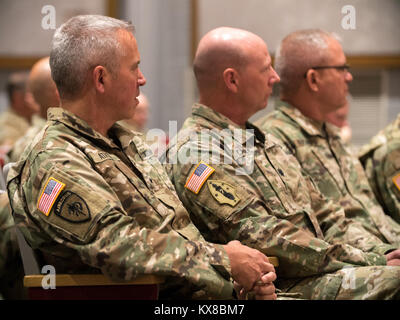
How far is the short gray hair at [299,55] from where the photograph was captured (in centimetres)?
310

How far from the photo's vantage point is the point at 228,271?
1.92 metres

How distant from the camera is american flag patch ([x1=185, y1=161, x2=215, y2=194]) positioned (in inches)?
88.1

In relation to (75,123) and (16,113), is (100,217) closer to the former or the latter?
(75,123)

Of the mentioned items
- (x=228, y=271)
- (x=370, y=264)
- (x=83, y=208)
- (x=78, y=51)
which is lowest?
(x=370, y=264)

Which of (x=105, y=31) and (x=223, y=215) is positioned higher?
(x=105, y=31)

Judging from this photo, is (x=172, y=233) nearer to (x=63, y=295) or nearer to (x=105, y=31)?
(x=63, y=295)

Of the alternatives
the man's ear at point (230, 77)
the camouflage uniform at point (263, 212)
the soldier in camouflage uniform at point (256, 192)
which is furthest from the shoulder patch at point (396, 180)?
the man's ear at point (230, 77)

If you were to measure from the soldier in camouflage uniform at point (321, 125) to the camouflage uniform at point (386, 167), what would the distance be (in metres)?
0.10

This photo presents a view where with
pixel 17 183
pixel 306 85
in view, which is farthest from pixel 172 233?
pixel 306 85

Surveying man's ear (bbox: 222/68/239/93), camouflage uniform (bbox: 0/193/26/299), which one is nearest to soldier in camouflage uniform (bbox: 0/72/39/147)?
camouflage uniform (bbox: 0/193/26/299)

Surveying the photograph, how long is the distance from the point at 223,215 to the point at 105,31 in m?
0.71

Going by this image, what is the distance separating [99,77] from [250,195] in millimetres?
662

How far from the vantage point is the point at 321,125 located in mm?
3117

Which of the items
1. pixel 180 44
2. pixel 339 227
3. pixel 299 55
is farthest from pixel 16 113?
pixel 339 227
